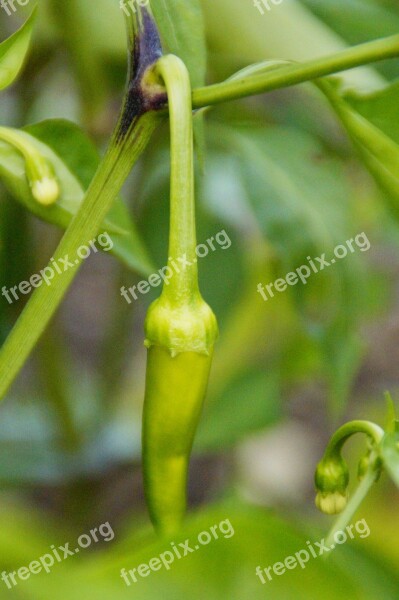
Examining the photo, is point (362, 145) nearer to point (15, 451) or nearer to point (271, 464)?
point (15, 451)

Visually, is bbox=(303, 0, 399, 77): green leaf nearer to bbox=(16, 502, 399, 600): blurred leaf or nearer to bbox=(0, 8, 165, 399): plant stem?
bbox=(0, 8, 165, 399): plant stem

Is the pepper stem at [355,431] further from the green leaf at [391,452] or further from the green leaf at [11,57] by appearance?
the green leaf at [11,57]

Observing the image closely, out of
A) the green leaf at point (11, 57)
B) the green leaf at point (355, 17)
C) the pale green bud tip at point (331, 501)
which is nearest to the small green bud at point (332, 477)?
the pale green bud tip at point (331, 501)

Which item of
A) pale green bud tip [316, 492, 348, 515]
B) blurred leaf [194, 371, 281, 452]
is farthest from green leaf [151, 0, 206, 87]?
blurred leaf [194, 371, 281, 452]

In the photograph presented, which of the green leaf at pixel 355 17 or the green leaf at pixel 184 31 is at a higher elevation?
the green leaf at pixel 184 31

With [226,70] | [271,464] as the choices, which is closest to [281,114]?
[226,70]

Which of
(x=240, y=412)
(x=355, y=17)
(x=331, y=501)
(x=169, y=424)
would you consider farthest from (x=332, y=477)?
(x=240, y=412)
